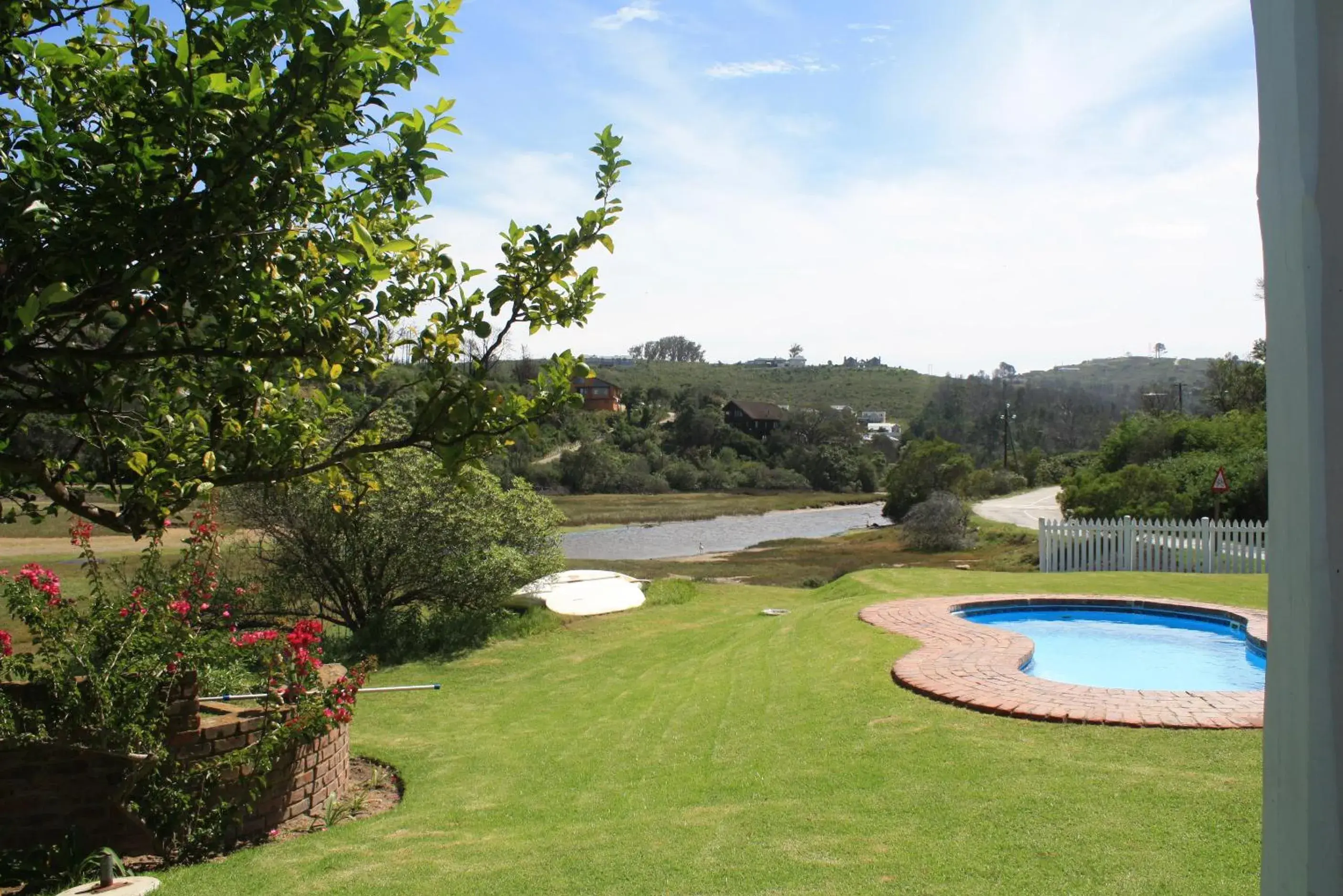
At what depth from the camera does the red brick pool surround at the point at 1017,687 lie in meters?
6.96

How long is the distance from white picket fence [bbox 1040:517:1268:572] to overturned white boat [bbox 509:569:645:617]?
342 inches

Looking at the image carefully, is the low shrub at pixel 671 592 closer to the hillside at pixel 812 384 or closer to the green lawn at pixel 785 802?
the green lawn at pixel 785 802

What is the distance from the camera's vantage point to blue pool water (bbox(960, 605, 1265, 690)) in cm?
1084

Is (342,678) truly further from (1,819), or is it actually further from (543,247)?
(543,247)

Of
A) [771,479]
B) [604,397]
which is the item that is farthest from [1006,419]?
[604,397]

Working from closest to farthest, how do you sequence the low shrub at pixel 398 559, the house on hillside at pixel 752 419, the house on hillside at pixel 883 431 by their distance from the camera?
the low shrub at pixel 398 559
the house on hillside at pixel 883 431
the house on hillside at pixel 752 419

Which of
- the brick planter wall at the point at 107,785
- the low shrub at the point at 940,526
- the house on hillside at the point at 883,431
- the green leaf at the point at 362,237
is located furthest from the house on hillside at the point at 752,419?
the green leaf at the point at 362,237

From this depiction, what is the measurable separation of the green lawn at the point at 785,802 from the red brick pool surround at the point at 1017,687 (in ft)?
0.69

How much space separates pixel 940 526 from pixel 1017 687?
81.5 feet

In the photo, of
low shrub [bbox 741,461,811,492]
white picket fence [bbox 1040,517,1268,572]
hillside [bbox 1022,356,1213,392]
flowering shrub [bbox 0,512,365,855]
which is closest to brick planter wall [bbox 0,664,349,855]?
flowering shrub [bbox 0,512,365,855]

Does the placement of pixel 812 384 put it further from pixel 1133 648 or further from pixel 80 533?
pixel 80 533

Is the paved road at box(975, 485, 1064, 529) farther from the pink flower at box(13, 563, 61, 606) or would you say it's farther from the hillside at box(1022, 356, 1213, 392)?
the hillside at box(1022, 356, 1213, 392)

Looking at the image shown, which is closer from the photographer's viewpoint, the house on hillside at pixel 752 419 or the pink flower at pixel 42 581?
the pink flower at pixel 42 581

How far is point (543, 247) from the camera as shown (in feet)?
12.5
